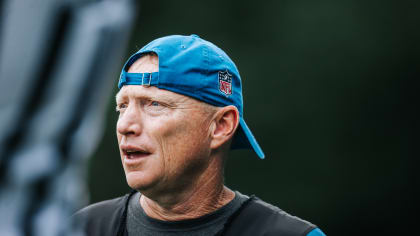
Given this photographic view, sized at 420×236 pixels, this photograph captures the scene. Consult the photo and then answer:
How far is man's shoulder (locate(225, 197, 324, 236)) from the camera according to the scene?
2.04 meters

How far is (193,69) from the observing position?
2.08 m

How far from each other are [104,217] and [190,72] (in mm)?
746

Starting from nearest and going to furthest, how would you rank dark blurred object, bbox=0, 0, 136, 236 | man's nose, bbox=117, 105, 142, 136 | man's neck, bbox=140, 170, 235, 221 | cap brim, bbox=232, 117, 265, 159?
dark blurred object, bbox=0, 0, 136, 236
man's nose, bbox=117, 105, 142, 136
man's neck, bbox=140, 170, 235, 221
cap brim, bbox=232, 117, 265, 159

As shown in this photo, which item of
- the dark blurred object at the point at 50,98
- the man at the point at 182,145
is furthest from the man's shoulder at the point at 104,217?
the dark blurred object at the point at 50,98

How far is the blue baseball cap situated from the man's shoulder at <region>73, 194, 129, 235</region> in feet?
1.80

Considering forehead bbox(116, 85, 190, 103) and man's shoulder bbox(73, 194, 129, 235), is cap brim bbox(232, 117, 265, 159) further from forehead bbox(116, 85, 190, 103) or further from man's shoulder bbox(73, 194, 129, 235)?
man's shoulder bbox(73, 194, 129, 235)

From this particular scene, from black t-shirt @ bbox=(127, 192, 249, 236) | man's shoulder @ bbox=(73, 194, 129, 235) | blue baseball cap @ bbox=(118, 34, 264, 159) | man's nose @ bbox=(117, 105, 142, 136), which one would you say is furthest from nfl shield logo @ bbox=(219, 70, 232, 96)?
man's shoulder @ bbox=(73, 194, 129, 235)

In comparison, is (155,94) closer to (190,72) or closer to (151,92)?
(151,92)

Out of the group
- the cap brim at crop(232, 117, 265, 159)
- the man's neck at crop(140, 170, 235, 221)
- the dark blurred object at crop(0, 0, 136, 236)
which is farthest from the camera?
the cap brim at crop(232, 117, 265, 159)

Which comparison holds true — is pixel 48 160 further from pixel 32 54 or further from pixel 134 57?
pixel 134 57

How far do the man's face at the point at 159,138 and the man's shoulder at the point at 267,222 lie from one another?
273mm

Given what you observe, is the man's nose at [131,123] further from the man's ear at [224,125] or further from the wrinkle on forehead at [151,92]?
the man's ear at [224,125]

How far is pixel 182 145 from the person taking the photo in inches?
81.3

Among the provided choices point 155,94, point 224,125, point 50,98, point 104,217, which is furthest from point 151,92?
point 50,98
